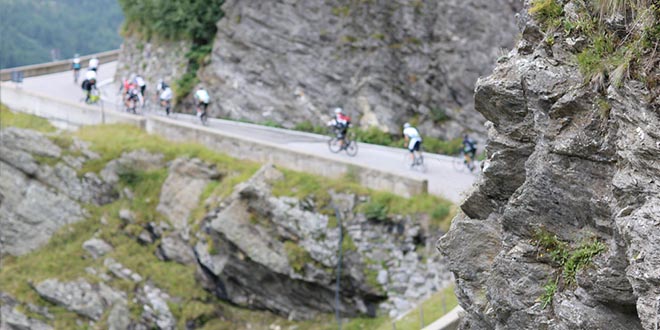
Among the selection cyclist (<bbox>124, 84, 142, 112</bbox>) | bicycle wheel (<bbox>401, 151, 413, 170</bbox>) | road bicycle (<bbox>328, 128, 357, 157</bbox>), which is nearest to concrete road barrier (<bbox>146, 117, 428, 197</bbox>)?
road bicycle (<bbox>328, 128, 357, 157</bbox>)

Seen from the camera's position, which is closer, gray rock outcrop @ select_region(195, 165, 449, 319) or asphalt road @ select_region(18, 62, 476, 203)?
gray rock outcrop @ select_region(195, 165, 449, 319)

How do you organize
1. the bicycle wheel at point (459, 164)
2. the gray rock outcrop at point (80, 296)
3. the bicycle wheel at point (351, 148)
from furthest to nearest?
the bicycle wheel at point (351, 148)
the bicycle wheel at point (459, 164)
the gray rock outcrop at point (80, 296)

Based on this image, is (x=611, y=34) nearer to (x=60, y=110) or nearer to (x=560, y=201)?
(x=560, y=201)

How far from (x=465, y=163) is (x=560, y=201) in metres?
17.2

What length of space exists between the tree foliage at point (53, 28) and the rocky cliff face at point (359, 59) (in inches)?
1693

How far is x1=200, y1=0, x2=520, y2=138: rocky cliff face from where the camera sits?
3119 centimetres

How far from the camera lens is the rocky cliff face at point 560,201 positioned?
21.2 feet

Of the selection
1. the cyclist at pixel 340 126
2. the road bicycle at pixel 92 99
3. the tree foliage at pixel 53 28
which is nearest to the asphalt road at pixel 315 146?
the road bicycle at pixel 92 99

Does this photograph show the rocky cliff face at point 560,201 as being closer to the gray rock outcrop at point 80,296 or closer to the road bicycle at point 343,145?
the gray rock outcrop at point 80,296

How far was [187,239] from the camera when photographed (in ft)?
78.3

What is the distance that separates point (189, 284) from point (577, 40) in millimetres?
16973

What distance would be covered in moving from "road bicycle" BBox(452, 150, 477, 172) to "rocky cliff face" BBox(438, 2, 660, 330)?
15325 millimetres

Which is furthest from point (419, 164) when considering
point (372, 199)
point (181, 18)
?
point (181, 18)

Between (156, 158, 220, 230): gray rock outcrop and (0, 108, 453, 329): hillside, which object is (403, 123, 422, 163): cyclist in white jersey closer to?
(0, 108, 453, 329): hillside
